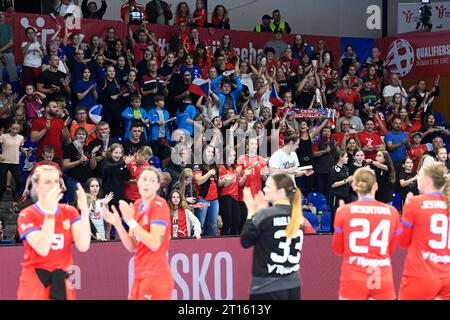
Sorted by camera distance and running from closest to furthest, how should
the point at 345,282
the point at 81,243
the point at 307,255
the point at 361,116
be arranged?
1. the point at 81,243
2. the point at 345,282
3. the point at 307,255
4. the point at 361,116

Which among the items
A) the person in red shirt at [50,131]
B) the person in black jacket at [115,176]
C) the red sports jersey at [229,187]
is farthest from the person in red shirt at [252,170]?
the person in red shirt at [50,131]

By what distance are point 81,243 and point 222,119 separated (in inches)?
396

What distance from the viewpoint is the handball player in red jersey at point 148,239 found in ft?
26.7

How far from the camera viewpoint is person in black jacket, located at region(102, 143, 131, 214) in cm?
1389

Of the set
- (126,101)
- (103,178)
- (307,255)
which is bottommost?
(307,255)

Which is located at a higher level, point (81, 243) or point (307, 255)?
point (81, 243)

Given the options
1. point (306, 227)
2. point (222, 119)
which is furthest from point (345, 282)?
point (222, 119)

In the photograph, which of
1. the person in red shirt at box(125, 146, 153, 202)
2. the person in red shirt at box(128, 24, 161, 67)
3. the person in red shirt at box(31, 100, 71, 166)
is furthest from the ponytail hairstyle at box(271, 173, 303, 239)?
the person in red shirt at box(128, 24, 161, 67)

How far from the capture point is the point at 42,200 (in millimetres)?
7859

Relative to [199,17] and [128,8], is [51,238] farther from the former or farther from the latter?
[199,17]

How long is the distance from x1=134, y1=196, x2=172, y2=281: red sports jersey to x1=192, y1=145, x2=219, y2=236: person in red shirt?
6.00m

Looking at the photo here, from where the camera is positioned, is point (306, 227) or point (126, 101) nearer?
point (306, 227)

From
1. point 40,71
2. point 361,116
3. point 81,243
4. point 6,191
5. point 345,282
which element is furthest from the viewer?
point 361,116

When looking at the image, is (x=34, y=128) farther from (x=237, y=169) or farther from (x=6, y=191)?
(x=237, y=169)
